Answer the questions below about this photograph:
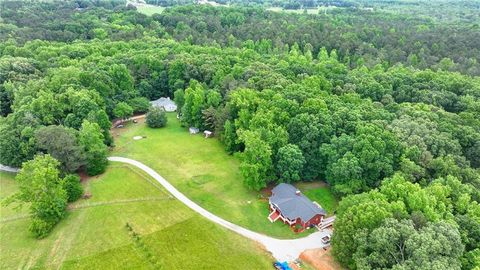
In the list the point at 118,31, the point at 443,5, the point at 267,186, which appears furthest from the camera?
the point at 443,5

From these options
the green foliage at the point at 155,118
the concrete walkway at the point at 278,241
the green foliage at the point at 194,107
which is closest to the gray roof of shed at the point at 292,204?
the concrete walkway at the point at 278,241

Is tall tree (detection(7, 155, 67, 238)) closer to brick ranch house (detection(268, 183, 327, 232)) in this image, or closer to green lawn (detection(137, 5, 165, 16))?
brick ranch house (detection(268, 183, 327, 232))

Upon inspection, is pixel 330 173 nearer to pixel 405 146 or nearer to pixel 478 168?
pixel 405 146

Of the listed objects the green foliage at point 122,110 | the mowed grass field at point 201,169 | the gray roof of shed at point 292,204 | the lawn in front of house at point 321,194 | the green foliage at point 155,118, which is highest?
the green foliage at point 122,110

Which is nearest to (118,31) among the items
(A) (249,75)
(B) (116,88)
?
(B) (116,88)

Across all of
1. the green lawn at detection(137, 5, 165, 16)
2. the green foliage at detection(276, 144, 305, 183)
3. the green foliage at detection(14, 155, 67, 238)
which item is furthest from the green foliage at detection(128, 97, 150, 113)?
the green lawn at detection(137, 5, 165, 16)

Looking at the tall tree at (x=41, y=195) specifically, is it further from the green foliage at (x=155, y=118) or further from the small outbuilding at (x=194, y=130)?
the small outbuilding at (x=194, y=130)

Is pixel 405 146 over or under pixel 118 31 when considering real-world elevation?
under
